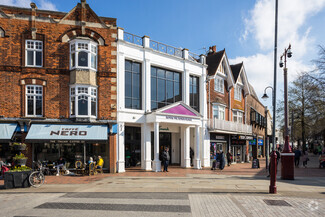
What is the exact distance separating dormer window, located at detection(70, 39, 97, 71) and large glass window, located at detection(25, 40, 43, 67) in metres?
1.91

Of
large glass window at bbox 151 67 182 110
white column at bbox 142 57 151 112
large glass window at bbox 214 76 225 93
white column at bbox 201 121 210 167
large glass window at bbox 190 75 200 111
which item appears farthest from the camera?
large glass window at bbox 214 76 225 93

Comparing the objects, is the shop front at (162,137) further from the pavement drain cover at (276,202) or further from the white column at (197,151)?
the pavement drain cover at (276,202)

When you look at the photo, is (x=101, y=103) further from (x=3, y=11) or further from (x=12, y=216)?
(x=12, y=216)

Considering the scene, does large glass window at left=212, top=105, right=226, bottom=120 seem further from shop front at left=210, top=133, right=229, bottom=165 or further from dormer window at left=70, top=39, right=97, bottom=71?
dormer window at left=70, top=39, right=97, bottom=71

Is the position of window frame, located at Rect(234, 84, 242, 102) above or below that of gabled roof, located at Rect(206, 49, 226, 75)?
below

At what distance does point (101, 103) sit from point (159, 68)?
5.88 meters

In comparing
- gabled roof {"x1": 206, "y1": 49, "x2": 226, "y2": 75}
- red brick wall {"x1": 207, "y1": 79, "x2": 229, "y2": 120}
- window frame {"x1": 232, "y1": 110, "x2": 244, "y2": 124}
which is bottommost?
window frame {"x1": 232, "y1": 110, "x2": 244, "y2": 124}

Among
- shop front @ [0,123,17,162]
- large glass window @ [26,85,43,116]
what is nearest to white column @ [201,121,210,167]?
large glass window @ [26,85,43,116]

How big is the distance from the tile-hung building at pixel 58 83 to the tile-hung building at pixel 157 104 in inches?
42.8

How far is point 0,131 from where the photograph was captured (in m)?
16.7

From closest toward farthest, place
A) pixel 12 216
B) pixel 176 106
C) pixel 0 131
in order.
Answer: pixel 12 216
pixel 0 131
pixel 176 106

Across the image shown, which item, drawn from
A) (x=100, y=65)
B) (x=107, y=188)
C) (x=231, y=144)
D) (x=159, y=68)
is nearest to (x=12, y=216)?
(x=107, y=188)

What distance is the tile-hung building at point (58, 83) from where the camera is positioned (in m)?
17.3

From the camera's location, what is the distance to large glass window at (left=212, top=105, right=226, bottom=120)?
26.8m
